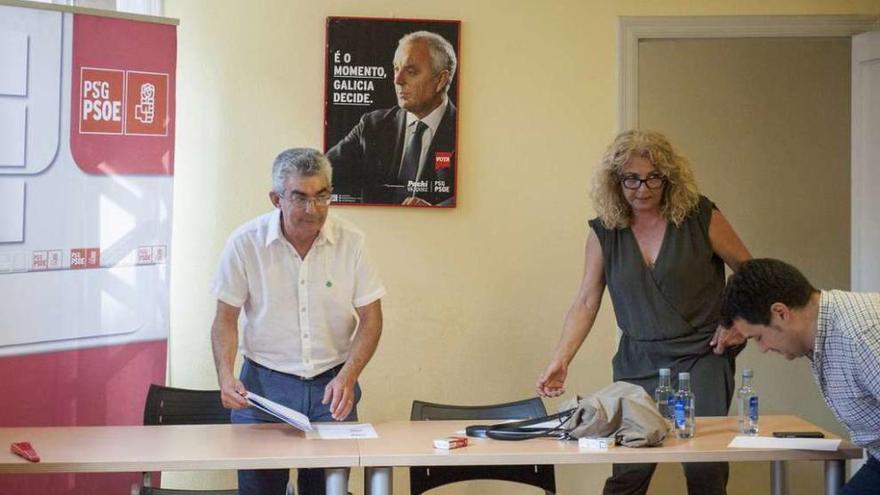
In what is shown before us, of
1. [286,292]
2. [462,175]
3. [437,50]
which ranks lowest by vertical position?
[286,292]

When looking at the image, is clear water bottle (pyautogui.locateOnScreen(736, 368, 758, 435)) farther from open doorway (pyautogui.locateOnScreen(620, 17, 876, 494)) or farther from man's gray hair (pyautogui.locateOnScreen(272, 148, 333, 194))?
open doorway (pyautogui.locateOnScreen(620, 17, 876, 494))

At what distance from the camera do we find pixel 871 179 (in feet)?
15.5

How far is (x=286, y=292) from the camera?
140 inches

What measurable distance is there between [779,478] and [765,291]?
39.3 inches

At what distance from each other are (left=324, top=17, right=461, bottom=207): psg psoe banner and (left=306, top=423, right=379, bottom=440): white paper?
1559 millimetres

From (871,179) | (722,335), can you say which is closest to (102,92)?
(722,335)

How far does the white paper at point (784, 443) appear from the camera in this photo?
3182 mm

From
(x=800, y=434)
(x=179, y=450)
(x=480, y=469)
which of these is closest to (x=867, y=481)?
(x=800, y=434)

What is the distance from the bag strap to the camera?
11.0 feet

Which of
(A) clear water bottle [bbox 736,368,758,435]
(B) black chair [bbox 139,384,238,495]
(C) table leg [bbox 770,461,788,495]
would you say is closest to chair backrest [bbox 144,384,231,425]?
(B) black chair [bbox 139,384,238,495]

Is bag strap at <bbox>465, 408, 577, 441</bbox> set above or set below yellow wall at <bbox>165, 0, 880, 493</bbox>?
below

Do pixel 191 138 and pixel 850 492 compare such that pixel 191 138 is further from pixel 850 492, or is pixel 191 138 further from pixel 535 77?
pixel 850 492

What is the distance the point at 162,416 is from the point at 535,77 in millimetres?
2190

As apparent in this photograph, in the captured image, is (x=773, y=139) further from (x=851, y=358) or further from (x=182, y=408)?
(x=182, y=408)
